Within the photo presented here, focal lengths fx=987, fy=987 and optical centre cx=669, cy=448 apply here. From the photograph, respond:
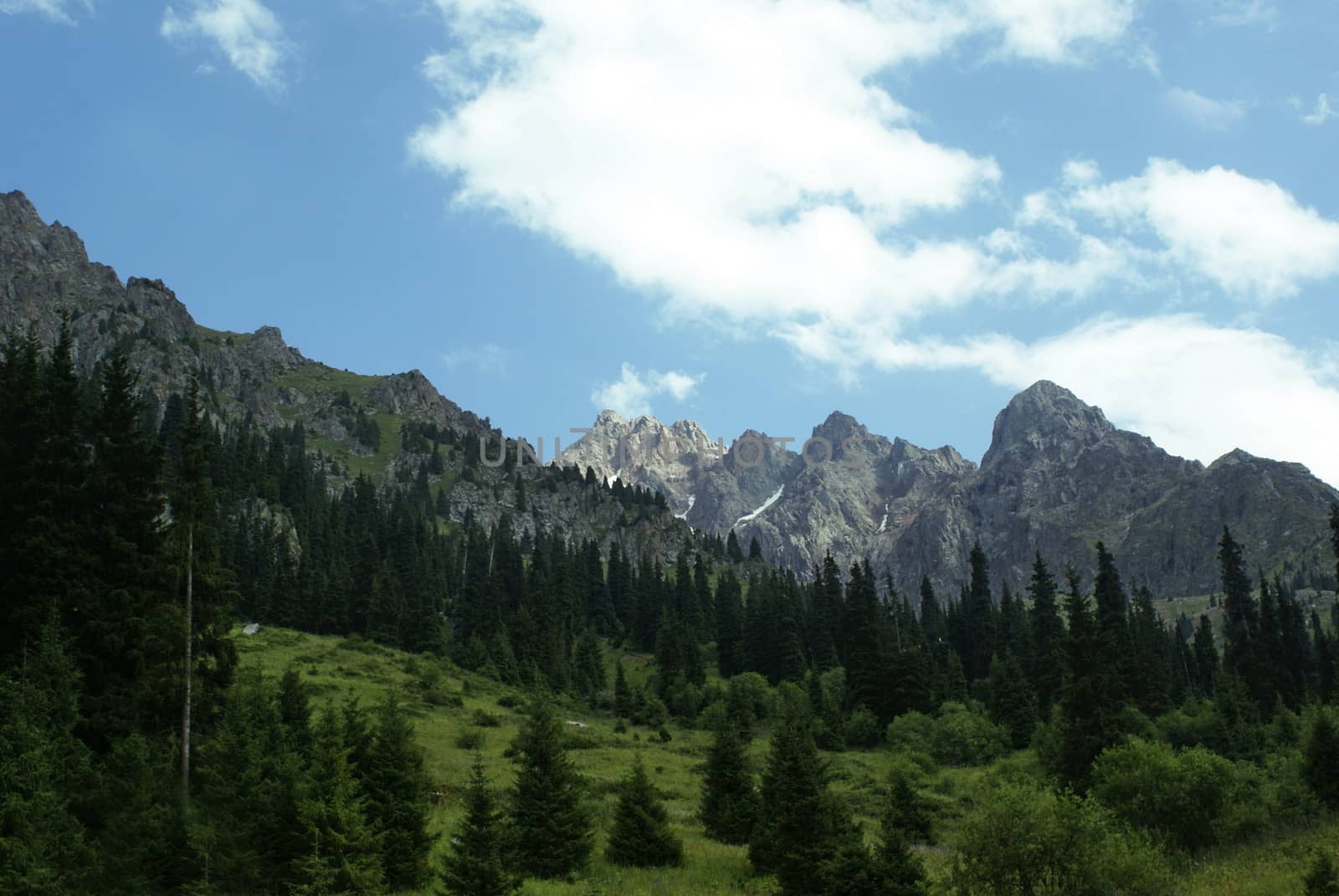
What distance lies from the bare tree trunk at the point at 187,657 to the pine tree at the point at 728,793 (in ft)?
75.7

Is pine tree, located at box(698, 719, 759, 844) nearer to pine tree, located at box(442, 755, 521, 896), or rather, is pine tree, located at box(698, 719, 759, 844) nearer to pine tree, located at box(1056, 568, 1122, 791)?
pine tree, located at box(442, 755, 521, 896)

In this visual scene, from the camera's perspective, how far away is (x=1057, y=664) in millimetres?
109125

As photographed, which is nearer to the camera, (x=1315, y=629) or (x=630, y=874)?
(x=630, y=874)

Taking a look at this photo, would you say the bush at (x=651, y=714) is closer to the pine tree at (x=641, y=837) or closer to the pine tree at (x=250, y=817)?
the pine tree at (x=641, y=837)

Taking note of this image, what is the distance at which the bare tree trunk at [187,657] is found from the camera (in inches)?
1563

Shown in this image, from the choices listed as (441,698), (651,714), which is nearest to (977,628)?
(651,714)

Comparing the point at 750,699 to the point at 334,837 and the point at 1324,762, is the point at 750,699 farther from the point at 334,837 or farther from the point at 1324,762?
the point at 334,837

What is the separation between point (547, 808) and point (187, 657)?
650 inches

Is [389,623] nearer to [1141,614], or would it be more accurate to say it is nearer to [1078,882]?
[1078,882]

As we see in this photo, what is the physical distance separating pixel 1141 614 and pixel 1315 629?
914 inches

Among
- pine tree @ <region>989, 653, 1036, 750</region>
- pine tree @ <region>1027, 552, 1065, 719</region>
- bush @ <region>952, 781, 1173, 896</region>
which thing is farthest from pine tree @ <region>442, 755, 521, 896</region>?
pine tree @ <region>1027, 552, 1065, 719</region>

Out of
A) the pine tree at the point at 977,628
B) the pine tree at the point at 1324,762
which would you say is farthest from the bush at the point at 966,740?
the pine tree at the point at 977,628

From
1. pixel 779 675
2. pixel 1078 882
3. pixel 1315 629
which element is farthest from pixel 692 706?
pixel 1315 629

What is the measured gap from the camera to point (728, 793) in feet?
156
